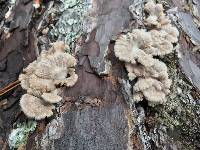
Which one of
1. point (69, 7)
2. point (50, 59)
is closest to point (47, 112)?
point (50, 59)

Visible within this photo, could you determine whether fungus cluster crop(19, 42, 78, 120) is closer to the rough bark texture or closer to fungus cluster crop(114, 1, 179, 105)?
the rough bark texture

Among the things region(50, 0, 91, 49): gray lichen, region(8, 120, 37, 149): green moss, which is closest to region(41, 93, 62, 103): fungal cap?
region(8, 120, 37, 149): green moss

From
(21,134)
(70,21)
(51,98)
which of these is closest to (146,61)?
(51,98)

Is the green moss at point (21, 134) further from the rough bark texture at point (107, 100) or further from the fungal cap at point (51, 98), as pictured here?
the fungal cap at point (51, 98)

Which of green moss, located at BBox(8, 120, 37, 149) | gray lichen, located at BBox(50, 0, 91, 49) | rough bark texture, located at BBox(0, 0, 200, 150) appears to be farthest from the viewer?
gray lichen, located at BBox(50, 0, 91, 49)

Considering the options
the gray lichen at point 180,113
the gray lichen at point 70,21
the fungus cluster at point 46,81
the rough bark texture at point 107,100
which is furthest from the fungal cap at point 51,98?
the gray lichen at point 180,113

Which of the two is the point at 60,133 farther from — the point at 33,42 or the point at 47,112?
the point at 33,42
